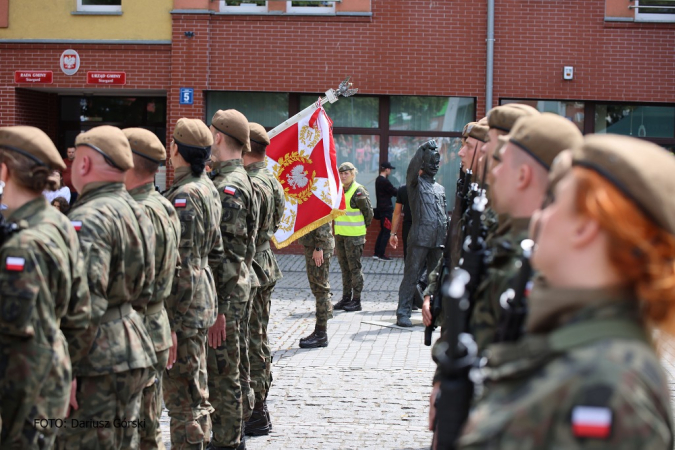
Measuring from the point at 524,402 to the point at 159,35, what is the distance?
1840cm

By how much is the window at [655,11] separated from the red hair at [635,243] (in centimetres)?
1840

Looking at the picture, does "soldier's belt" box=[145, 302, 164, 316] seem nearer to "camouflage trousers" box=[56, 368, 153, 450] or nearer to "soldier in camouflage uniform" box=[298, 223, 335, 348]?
"camouflage trousers" box=[56, 368, 153, 450]

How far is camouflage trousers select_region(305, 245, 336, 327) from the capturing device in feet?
33.4

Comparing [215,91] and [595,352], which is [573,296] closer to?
[595,352]

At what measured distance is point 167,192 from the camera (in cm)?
588

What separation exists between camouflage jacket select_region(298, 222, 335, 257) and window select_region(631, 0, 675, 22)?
11.2 meters

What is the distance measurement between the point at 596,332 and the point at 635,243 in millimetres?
190

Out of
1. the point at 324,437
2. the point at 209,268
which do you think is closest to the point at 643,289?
the point at 209,268

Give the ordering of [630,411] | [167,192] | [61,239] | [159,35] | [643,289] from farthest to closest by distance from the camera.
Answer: [159,35] → [167,192] → [61,239] → [643,289] → [630,411]

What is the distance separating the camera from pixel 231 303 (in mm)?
6473

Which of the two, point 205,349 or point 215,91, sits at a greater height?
point 215,91

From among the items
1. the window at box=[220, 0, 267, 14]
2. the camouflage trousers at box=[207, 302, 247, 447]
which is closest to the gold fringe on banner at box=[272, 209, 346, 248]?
the camouflage trousers at box=[207, 302, 247, 447]

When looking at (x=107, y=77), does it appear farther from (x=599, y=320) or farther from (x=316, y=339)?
(x=599, y=320)

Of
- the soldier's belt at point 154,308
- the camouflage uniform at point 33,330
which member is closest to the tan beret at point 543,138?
the camouflage uniform at point 33,330
